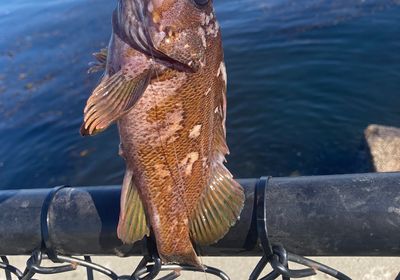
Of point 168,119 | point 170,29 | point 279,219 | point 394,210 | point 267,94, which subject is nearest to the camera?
point 394,210

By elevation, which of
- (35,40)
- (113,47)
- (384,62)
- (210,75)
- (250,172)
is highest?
(113,47)

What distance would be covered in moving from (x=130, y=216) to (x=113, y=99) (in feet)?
1.40

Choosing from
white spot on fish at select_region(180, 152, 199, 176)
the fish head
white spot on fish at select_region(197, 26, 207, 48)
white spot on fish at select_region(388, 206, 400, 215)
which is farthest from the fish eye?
white spot on fish at select_region(388, 206, 400, 215)

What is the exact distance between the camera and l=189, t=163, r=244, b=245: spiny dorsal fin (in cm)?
149

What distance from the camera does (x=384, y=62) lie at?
9.72m

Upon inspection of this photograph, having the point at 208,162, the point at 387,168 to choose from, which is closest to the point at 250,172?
the point at 387,168

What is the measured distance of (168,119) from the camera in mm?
1691

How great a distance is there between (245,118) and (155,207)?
7.68m

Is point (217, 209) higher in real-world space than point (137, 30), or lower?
lower

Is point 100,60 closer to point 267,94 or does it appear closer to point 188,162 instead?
point 188,162

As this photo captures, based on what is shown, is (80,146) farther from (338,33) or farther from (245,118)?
(338,33)

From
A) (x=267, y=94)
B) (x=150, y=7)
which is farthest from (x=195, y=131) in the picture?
(x=267, y=94)

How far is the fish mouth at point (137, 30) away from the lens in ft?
5.70

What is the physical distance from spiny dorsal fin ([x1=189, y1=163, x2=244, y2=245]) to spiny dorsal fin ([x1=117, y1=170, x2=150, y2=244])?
0.60ft
